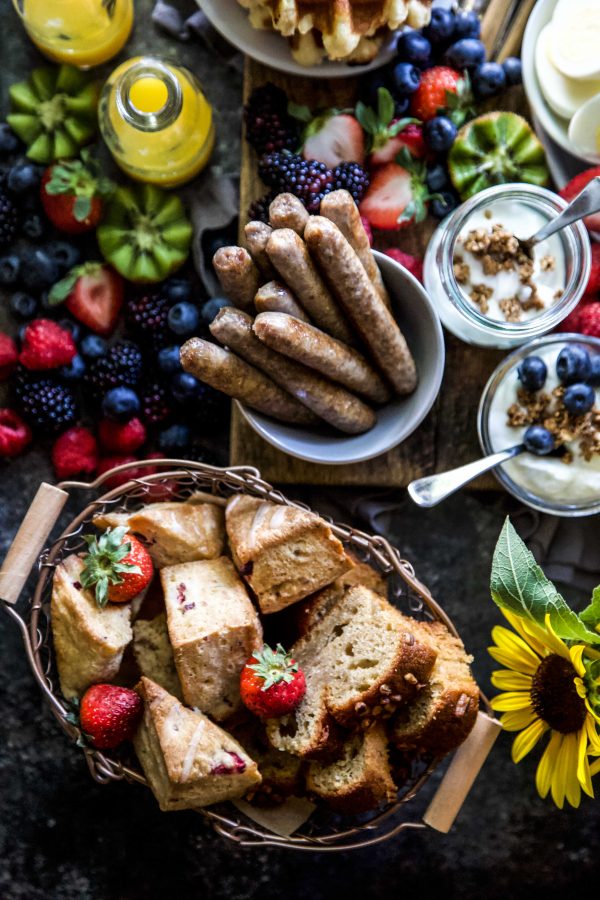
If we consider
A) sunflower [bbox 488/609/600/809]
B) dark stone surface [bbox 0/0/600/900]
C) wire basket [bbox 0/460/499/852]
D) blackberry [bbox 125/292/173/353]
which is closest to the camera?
sunflower [bbox 488/609/600/809]

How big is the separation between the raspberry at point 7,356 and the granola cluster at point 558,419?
127 centimetres

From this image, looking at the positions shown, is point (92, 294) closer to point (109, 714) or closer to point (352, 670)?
point (109, 714)

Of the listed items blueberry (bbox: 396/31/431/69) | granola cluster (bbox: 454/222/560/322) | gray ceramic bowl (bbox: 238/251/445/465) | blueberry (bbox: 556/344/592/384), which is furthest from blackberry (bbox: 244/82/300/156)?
blueberry (bbox: 556/344/592/384)

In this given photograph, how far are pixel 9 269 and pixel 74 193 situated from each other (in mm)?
265

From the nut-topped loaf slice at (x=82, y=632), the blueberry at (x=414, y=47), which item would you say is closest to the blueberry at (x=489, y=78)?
the blueberry at (x=414, y=47)

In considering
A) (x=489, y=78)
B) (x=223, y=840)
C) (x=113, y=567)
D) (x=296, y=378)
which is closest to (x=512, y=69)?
(x=489, y=78)

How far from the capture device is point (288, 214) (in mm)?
1857

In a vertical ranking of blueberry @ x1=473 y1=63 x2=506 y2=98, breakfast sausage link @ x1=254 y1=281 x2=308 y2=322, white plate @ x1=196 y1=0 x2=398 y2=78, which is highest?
blueberry @ x1=473 y1=63 x2=506 y2=98

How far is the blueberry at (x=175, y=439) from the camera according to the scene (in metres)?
2.34

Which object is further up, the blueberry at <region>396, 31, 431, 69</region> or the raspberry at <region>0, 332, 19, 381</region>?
the blueberry at <region>396, 31, 431, 69</region>

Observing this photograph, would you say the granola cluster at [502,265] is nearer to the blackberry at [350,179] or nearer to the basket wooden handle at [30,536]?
the blackberry at [350,179]

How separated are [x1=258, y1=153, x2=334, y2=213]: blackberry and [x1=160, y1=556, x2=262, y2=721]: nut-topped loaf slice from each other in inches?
34.9

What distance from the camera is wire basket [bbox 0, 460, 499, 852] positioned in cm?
201

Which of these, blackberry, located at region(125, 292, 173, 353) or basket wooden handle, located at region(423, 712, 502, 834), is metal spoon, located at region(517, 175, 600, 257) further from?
basket wooden handle, located at region(423, 712, 502, 834)
